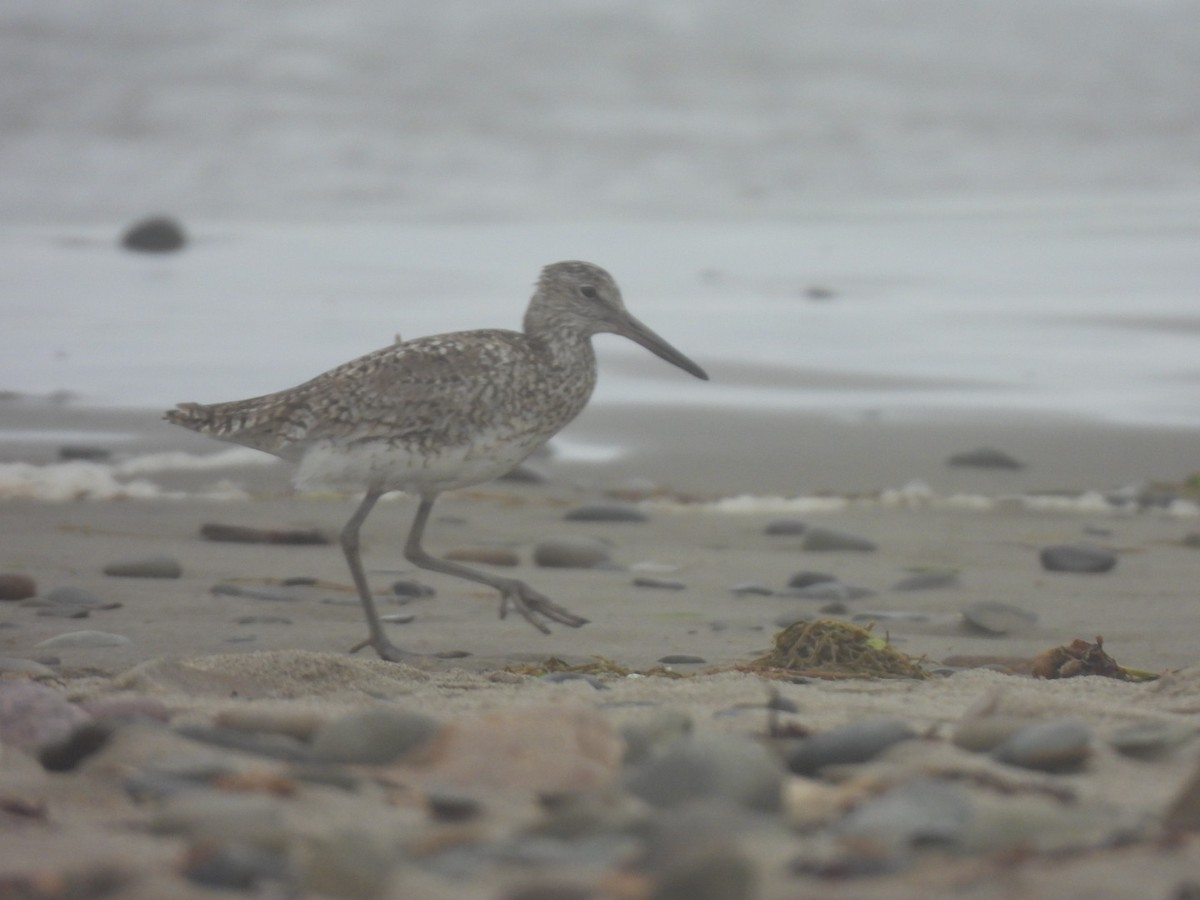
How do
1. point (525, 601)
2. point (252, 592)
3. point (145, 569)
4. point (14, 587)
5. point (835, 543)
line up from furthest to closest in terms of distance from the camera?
point (835, 543)
point (145, 569)
point (252, 592)
point (14, 587)
point (525, 601)

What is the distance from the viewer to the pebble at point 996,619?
17.3ft

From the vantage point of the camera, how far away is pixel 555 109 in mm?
19641

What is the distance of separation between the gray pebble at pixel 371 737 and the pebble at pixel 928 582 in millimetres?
3127

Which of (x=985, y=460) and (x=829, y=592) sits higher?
(x=985, y=460)

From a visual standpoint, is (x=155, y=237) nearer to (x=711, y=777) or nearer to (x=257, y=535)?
(x=257, y=535)

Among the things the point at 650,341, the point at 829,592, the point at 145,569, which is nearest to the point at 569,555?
the point at 650,341

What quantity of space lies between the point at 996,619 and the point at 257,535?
281cm

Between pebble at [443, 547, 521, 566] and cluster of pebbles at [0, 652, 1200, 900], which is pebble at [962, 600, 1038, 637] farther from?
pebble at [443, 547, 521, 566]

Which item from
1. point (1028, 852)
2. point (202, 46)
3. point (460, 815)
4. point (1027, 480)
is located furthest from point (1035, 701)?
point (202, 46)

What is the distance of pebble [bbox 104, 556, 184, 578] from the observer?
579cm

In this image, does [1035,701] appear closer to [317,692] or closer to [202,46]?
[317,692]

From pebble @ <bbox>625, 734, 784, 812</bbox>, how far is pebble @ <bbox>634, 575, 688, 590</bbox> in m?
3.05

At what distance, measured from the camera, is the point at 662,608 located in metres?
5.59

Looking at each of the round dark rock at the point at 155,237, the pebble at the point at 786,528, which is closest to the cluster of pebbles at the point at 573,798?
the pebble at the point at 786,528
